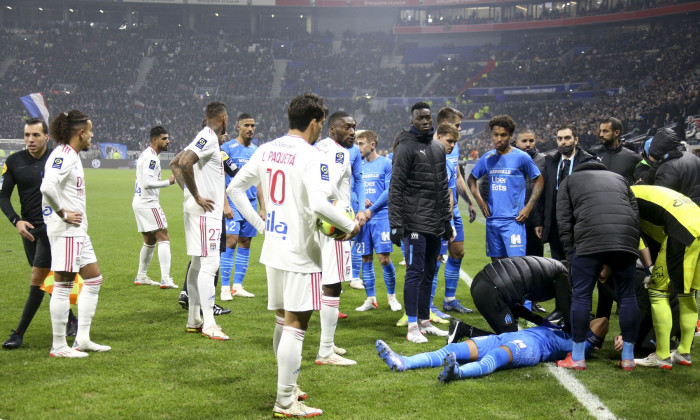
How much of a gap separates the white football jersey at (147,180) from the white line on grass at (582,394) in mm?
6283

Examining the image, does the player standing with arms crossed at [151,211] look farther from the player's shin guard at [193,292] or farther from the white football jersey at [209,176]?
the white football jersey at [209,176]

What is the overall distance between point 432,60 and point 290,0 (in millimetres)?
16048

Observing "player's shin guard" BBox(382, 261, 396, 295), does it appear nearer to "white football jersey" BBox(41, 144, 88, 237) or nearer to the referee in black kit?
"white football jersey" BBox(41, 144, 88, 237)

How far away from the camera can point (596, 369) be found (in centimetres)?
538

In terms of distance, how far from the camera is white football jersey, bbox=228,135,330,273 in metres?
4.11

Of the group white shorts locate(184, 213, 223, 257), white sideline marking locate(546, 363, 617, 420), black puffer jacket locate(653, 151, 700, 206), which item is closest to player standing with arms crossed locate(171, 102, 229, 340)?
white shorts locate(184, 213, 223, 257)

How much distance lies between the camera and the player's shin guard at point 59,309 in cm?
560

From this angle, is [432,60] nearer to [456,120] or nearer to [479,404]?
[456,120]

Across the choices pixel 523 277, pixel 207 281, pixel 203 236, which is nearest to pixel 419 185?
pixel 523 277

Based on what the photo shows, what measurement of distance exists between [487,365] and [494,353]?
0.14 meters

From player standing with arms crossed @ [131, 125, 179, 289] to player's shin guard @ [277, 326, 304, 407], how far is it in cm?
564

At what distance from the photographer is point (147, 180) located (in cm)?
936

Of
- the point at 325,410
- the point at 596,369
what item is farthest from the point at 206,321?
the point at 596,369

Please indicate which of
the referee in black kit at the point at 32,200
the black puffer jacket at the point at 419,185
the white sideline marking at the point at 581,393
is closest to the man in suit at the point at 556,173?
the black puffer jacket at the point at 419,185
